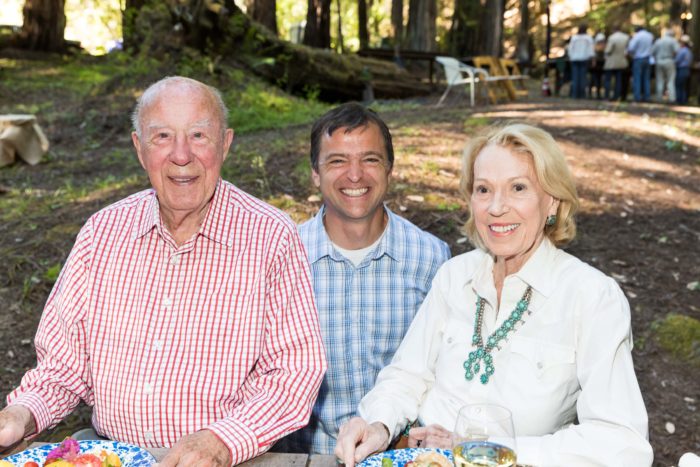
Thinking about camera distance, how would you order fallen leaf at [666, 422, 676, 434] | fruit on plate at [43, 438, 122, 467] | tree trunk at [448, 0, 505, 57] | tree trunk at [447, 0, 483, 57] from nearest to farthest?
1. fruit on plate at [43, 438, 122, 467]
2. fallen leaf at [666, 422, 676, 434]
3. tree trunk at [448, 0, 505, 57]
4. tree trunk at [447, 0, 483, 57]

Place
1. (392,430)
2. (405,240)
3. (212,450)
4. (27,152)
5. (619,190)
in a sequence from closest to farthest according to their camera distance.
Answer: (212,450) < (392,430) < (405,240) < (619,190) < (27,152)

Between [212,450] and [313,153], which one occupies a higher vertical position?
[313,153]

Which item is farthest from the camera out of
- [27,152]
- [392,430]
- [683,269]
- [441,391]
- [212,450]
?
[27,152]

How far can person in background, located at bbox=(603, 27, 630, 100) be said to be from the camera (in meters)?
19.7

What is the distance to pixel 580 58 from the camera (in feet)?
67.5

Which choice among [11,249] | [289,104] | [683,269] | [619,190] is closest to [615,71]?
[289,104]

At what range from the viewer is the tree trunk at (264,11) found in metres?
18.7

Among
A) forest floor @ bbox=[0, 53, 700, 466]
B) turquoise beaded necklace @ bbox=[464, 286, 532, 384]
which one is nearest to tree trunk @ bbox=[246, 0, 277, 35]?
forest floor @ bbox=[0, 53, 700, 466]

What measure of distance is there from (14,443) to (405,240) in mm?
1885

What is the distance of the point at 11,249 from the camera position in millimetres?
6598

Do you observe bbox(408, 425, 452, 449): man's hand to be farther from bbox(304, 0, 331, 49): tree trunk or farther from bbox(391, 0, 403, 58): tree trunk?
bbox(391, 0, 403, 58): tree trunk

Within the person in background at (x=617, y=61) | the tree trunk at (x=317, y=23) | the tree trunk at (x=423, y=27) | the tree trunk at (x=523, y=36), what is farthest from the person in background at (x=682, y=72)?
the tree trunk at (x=317, y=23)

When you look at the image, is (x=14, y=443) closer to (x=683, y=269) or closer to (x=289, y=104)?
(x=683, y=269)

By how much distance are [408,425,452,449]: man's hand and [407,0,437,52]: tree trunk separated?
24545mm
